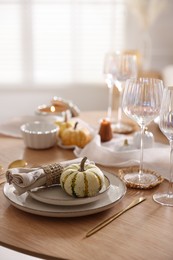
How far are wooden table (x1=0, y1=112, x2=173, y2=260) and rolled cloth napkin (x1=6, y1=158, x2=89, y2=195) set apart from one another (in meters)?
0.06

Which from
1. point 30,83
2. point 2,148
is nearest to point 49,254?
point 2,148

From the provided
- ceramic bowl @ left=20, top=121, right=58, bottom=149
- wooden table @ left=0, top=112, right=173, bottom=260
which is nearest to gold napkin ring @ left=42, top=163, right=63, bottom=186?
wooden table @ left=0, top=112, right=173, bottom=260

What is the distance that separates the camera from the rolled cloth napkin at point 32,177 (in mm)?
1119

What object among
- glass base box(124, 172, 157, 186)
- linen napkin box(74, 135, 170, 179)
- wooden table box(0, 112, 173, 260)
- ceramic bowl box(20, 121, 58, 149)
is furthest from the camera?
ceramic bowl box(20, 121, 58, 149)

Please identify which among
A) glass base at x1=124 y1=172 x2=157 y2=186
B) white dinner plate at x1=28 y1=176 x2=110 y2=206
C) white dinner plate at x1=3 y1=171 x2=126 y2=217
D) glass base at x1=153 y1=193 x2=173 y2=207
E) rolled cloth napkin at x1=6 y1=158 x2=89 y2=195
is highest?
rolled cloth napkin at x1=6 y1=158 x2=89 y2=195

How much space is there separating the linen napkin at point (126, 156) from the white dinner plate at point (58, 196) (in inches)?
10.2

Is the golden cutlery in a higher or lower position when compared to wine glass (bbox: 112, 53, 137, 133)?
lower

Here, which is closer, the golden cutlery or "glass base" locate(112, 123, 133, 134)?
the golden cutlery

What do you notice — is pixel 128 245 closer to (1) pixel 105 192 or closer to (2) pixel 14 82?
(1) pixel 105 192

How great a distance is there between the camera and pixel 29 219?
1077 millimetres

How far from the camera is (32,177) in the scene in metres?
1.13

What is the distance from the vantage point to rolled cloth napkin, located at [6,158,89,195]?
3.67 feet

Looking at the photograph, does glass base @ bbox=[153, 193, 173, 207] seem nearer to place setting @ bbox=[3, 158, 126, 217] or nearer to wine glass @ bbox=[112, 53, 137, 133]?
place setting @ bbox=[3, 158, 126, 217]

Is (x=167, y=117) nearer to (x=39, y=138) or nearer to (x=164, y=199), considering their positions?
(x=164, y=199)
